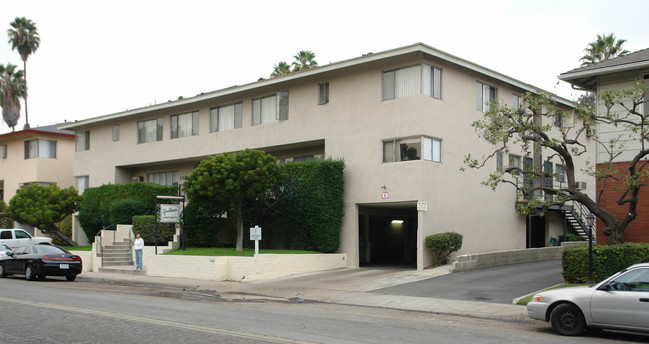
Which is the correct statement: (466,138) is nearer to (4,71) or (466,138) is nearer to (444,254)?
(444,254)

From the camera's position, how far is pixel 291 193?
25.0 metres

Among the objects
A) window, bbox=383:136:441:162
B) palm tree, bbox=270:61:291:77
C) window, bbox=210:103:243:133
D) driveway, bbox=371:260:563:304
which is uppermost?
palm tree, bbox=270:61:291:77

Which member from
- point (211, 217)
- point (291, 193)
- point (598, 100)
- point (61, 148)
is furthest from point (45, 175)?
point (598, 100)

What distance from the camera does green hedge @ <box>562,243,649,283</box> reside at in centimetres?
1552

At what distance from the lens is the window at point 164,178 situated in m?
34.5

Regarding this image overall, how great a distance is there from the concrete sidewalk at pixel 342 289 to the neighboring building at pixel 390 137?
220 cm

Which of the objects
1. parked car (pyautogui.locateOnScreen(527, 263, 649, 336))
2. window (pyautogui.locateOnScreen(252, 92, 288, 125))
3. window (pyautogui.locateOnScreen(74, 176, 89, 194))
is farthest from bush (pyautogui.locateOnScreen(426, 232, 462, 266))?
window (pyautogui.locateOnScreen(74, 176, 89, 194))

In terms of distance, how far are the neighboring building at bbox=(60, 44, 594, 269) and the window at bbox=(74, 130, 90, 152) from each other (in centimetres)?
894

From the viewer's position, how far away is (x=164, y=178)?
35156 mm

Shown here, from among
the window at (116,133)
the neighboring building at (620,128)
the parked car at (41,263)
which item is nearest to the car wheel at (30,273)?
the parked car at (41,263)

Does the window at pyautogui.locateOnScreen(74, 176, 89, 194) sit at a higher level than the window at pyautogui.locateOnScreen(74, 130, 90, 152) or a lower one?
lower

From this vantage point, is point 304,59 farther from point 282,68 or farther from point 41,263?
point 41,263

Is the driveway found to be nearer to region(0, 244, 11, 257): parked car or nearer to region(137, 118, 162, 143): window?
region(0, 244, 11, 257): parked car

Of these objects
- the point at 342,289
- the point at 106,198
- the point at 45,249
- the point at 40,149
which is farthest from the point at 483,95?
the point at 40,149
